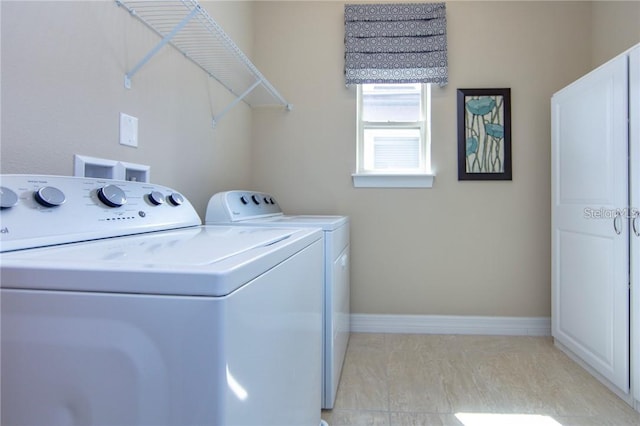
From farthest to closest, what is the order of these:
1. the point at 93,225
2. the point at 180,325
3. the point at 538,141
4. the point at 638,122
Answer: the point at 538,141, the point at 638,122, the point at 93,225, the point at 180,325

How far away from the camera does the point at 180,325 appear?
0.45 metres

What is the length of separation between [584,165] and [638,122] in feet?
1.26

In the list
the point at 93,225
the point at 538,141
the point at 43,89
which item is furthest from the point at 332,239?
the point at 538,141

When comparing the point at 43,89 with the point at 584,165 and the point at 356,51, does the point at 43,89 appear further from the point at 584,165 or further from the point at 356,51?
the point at 584,165

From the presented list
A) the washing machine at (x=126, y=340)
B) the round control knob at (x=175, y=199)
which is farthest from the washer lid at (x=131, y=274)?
the round control knob at (x=175, y=199)

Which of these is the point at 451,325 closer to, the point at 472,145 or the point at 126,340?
the point at 472,145

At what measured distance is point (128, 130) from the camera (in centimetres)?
125

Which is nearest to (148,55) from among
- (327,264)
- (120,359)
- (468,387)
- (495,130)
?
(327,264)

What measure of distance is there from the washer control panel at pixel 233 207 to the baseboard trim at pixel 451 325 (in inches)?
44.8

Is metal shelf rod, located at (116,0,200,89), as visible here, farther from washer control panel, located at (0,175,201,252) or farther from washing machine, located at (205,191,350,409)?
washing machine, located at (205,191,350,409)

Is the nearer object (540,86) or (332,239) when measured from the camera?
(332,239)

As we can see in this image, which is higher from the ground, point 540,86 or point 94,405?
point 540,86

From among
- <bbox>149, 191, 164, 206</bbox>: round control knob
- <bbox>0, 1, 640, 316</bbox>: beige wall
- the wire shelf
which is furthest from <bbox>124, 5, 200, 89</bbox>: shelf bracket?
<bbox>0, 1, 640, 316</bbox>: beige wall

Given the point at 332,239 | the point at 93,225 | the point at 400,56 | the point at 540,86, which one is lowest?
the point at 332,239
